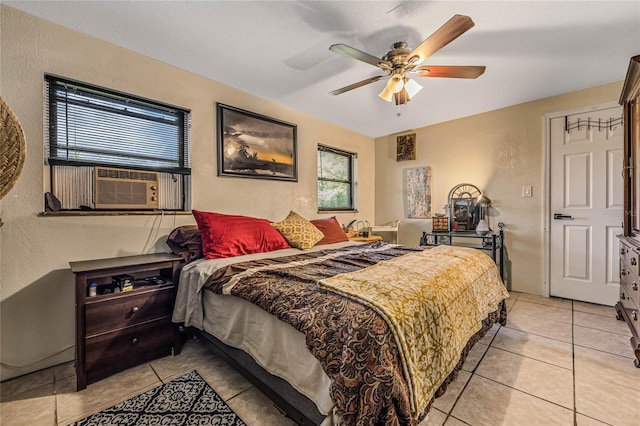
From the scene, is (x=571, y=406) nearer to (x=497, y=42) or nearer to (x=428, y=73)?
(x=428, y=73)

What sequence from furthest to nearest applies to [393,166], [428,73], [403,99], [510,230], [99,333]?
1. [393,166]
2. [510,230]
3. [403,99]
4. [428,73]
5. [99,333]

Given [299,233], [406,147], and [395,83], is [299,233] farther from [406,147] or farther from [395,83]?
[406,147]

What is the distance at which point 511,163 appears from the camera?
3457 mm

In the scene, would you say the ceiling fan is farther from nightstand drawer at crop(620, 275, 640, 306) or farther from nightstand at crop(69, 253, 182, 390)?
nightstand at crop(69, 253, 182, 390)

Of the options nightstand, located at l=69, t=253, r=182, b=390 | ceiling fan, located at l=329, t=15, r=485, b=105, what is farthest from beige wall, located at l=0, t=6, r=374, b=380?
ceiling fan, located at l=329, t=15, r=485, b=105

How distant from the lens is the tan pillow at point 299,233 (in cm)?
268

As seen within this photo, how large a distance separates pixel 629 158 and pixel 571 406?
201 centimetres

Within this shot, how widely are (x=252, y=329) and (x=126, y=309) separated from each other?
966mm

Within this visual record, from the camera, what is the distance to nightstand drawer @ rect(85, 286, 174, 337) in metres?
1.66

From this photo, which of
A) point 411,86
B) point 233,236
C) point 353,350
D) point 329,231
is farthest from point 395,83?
point 353,350

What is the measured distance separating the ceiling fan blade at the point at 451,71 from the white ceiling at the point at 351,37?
245 millimetres

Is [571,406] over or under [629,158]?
under

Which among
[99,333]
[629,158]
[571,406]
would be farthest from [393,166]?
[99,333]

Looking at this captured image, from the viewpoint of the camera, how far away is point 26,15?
1.78 meters
